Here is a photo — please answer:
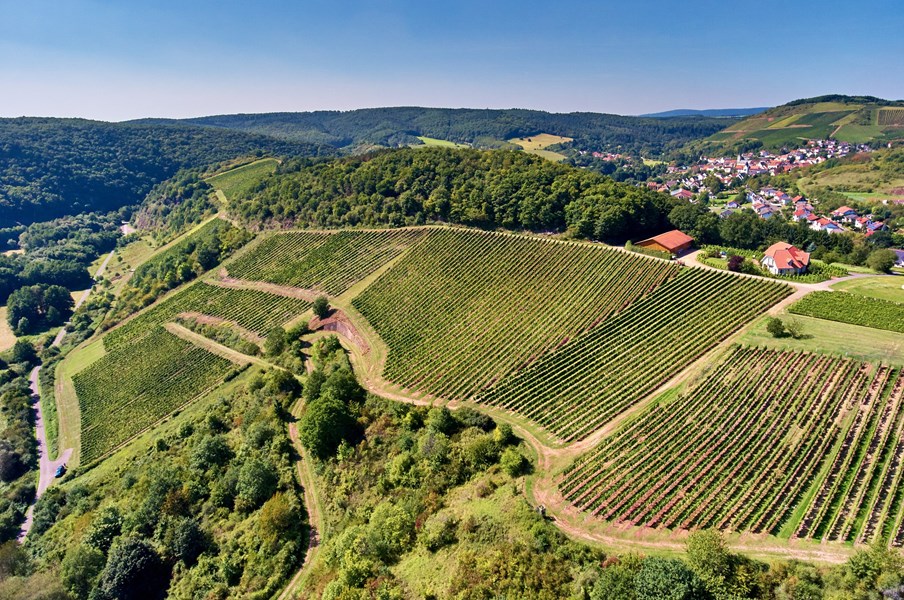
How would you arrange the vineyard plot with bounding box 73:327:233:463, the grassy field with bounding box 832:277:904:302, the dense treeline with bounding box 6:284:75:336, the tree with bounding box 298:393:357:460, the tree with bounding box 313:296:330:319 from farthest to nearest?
the dense treeline with bounding box 6:284:75:336
the tree with bounding box 313:296:330:319
the vineyard plot with bounding box 73:327:233:463
the grassy field with bounding box 832:277:904:302
the tree with bounding box 298:393:357:460

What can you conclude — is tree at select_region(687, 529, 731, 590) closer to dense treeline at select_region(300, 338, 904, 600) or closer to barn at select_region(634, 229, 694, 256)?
dense treeline at select_region(300, 338, 904, 600)

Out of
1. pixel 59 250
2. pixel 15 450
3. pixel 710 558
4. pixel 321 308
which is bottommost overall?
pixel 15 450

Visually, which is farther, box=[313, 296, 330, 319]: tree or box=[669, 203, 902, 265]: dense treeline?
box=[669, 203, 902, 265]: dense treeline

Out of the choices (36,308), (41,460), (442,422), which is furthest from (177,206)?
(442,422)

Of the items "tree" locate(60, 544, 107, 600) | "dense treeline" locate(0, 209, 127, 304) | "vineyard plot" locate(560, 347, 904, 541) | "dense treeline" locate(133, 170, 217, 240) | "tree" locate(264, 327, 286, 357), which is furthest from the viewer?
"dense treeline" locate(133, 170, 217, 240)

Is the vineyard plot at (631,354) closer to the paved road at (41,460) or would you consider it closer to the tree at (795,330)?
the tree at (795,330)

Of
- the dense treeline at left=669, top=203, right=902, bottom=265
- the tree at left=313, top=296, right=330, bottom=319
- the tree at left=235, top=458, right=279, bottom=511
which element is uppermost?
the dense treeline at left=669, top=203, right=902, bottom=265

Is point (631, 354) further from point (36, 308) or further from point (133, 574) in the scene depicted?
point (36, 308)

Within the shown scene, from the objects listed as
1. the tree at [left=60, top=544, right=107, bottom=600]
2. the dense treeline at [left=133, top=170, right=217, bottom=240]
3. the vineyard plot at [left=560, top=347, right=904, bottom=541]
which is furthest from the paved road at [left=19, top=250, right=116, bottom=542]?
the vineyard plot at [left=560, top=347, right=904, bottom=541]
